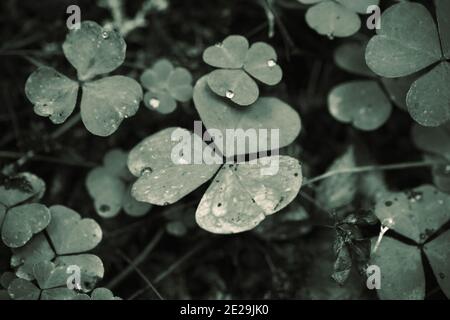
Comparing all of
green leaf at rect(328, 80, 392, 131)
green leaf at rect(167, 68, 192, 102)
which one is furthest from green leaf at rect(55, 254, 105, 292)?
green leaf at rect(328, 80, 392, 131)

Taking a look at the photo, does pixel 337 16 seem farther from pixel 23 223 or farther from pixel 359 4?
pixel 23 223

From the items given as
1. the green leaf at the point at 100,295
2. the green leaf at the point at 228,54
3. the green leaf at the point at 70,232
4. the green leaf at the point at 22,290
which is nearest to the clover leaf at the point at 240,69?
the green leaf at the point at 228,54

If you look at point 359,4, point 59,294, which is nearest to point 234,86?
point 359,4

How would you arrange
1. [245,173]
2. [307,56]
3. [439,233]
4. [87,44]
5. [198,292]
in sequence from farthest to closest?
[307,56] < [198,292] < [439,233] < [87,44] < [245,173]

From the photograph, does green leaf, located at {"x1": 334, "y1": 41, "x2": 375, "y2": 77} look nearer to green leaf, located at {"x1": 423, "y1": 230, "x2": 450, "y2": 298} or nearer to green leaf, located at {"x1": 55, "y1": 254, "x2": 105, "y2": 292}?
green leaf, located at {"x1": 423, "y1": 230, "x2": 450, "y2": 298}

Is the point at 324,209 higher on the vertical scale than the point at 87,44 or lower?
lower

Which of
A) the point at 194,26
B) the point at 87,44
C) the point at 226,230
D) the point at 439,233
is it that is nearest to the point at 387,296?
the point at 439,233
